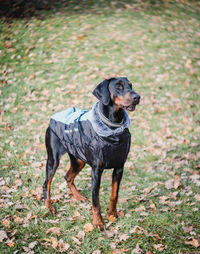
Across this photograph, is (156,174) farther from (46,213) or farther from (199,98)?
(199,98)

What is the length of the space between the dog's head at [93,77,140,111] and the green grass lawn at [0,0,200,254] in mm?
1701

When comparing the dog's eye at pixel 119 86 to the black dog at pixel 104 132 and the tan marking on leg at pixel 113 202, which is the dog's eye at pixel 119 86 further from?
the tan marking on leg at pixel 113 202

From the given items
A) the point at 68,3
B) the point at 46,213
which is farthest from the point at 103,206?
the point at 68,3

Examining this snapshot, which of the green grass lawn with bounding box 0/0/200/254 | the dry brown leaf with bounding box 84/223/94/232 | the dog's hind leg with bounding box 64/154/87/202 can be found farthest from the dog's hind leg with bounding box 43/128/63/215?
the dry brown leaf with bounding box 84/223/94/232

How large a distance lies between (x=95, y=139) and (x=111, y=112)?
1.30 feet

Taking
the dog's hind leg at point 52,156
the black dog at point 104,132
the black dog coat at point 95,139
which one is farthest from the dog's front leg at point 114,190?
the dog's hind leg at point 52,156

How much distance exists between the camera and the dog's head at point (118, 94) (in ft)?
10.6

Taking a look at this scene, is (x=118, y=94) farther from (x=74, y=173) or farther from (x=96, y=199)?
(x=74, y=173)

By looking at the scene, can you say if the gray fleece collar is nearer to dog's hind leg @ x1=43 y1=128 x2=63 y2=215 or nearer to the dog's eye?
the dog's eye

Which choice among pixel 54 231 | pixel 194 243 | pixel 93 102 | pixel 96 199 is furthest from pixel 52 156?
pixel 93 102

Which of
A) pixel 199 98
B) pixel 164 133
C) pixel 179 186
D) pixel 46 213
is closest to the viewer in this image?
pixel 46 213

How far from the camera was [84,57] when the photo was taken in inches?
375

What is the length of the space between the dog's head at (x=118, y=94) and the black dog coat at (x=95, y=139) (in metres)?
0.21

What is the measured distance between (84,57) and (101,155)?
689 centimetres
